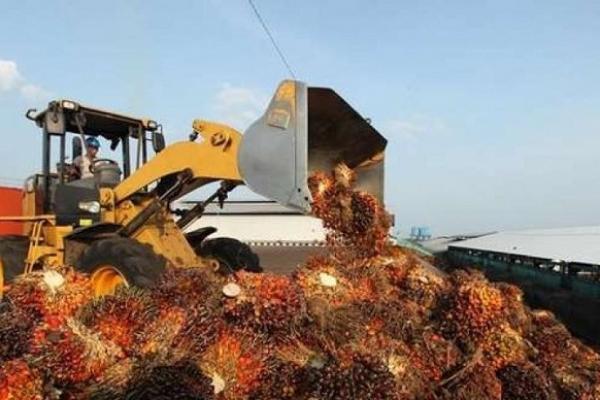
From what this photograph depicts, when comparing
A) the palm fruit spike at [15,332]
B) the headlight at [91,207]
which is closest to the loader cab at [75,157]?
the headlight at [91,207]

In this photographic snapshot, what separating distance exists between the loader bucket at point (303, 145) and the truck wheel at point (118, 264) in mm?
1574

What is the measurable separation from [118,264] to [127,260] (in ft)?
0.39

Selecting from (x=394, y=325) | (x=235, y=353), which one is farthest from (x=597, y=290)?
(x=235, y=353)

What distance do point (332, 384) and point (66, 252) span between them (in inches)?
195

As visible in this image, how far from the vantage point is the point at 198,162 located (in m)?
6.79

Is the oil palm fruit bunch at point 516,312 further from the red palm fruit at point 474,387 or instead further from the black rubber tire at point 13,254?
the black rubber tire at point 13,254

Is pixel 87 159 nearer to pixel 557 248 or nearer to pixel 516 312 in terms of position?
pixel 516 312

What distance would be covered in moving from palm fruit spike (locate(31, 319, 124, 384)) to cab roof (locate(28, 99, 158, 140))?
4654 millimetres

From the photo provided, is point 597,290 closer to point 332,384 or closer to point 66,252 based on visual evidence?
point 332,384

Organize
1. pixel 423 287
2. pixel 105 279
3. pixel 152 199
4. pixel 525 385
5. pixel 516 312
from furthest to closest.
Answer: pixel 152 199
pixel 105 279
pixel 423 287
pixel 516 312
pixel 525 385

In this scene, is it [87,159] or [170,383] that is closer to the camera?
[170,383]

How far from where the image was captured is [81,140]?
7941 mm

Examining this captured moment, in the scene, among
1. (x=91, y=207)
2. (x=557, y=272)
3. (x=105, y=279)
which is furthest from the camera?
(x=557, y=272)

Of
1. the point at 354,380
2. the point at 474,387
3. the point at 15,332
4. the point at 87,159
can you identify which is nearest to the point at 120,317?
the point at 15,332
